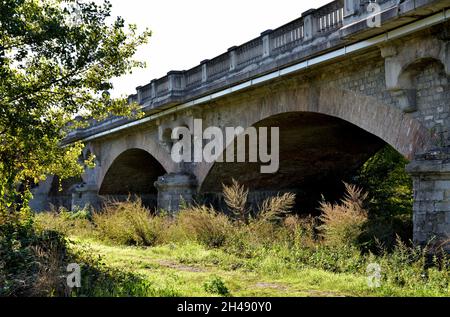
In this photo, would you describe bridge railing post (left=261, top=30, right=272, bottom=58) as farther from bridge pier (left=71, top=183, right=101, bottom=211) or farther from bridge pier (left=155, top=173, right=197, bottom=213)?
bridge pier (left=71, top=183, right=101, bottom=211)

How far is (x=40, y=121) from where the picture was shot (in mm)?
9398

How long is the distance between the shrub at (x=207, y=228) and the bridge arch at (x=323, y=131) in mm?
3383

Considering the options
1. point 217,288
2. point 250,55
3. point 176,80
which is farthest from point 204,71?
point 217,288

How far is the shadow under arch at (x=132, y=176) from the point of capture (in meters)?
25.1

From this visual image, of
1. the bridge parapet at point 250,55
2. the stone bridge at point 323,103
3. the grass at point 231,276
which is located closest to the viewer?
the grass at point 231,276

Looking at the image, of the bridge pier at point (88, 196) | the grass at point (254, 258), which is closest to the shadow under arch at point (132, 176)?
the bridge pier at point (88, 196)

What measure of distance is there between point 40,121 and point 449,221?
22.6 ft

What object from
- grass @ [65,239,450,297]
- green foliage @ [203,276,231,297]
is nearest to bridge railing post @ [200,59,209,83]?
grass @ [65,239,450,297]

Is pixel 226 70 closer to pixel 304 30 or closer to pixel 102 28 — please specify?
pixel 304 30

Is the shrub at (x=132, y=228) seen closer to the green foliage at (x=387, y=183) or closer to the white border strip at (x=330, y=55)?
the white border strip at (x=330, y=55)

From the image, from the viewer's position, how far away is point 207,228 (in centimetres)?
1184

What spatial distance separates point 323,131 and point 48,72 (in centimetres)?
891

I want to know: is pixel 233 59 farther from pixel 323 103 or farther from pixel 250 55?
pixel 323 103

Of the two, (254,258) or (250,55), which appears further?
(250,55)
